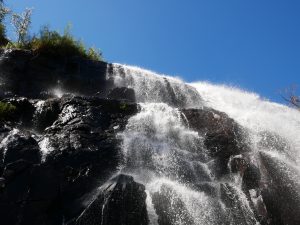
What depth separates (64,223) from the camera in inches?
332

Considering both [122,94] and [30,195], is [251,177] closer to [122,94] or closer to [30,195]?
[30,195]

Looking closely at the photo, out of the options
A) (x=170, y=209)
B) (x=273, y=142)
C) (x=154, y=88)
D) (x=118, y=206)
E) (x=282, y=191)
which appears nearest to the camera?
(x=118, y=206)

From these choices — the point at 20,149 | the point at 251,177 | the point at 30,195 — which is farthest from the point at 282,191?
the point at 20,149

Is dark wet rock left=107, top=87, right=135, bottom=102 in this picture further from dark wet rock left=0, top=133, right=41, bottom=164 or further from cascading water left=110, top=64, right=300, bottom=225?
dark wet rock left=0, top=133, right=41, bottom=164

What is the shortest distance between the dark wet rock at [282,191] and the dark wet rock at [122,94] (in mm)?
5757

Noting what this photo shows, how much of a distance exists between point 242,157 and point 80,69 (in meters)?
7.83

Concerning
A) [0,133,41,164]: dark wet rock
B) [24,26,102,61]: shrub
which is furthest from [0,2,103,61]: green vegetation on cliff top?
[0,133,41,164]: dark wet rock

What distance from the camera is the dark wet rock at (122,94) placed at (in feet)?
50.0

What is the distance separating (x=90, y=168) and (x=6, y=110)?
3.66m

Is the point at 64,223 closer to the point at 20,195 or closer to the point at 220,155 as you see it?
the point at 20,195

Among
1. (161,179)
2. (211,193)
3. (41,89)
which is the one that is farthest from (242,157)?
(41,89)

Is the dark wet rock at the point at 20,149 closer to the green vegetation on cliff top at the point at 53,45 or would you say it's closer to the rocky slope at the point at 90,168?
the rocky slope at the point at 90,168

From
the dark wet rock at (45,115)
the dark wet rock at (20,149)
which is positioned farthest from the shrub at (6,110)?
the dark wet rock at (20,149)

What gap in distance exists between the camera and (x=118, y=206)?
Result: 865cm
